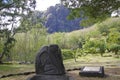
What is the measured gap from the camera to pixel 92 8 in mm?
11562

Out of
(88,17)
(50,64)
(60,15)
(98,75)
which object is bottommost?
(98,75)

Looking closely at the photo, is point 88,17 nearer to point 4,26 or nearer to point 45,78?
point 45,78

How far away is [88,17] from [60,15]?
5206 inches

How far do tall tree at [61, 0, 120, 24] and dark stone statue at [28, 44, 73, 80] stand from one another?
199 inches

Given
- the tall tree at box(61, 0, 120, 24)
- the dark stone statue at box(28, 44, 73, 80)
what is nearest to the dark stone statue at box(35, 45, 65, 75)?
the dark stone statue at box(28, 44, 73, 80)

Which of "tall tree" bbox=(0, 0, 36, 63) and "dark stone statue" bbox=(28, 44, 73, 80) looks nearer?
"dark stone statue" bbox=(28, 44, 73, 80)

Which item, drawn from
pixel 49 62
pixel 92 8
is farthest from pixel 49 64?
pixel 92 8

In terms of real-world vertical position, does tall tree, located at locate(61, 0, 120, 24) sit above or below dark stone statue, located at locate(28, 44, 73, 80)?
above

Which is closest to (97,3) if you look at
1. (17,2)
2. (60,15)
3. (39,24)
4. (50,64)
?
(50,64)

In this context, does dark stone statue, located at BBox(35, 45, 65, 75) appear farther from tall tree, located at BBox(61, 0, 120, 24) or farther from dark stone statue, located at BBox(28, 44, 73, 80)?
tall tree, located at BBox(61, 0, 120, 24)

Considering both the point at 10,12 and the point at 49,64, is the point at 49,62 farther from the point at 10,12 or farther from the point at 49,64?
the point at 10,12

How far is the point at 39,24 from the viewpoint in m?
33.9

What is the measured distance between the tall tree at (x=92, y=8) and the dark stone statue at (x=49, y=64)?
5059 millimetres

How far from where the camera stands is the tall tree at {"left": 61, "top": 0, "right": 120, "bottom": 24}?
11199 mm
